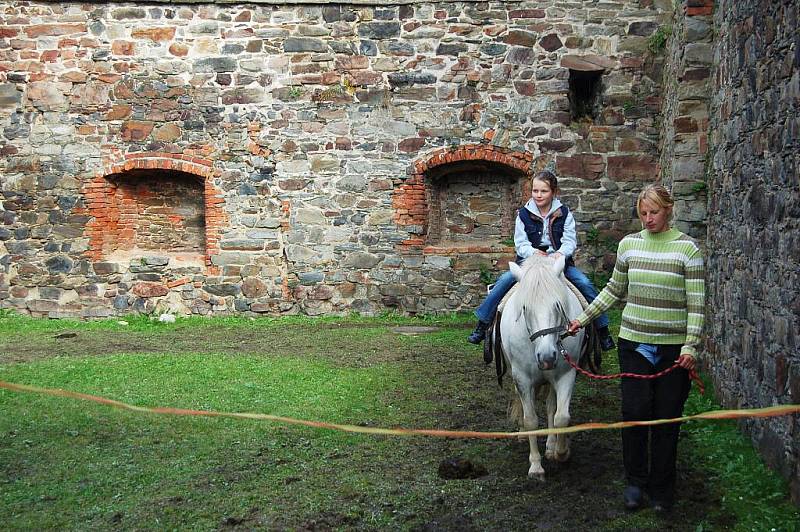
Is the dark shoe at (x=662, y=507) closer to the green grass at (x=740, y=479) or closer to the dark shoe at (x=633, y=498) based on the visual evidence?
the dark shoe at (x=633, y=498)

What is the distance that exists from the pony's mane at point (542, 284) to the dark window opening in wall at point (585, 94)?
7.14m

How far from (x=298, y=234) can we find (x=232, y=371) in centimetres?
387

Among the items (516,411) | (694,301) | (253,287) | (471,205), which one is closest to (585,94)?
A: (471,205)

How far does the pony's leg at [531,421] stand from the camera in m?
5.38

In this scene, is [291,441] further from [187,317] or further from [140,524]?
[187,317]

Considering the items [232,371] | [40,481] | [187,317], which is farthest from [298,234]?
[40,481]

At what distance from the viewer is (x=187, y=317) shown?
484 inches

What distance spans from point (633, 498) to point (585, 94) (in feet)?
27.4

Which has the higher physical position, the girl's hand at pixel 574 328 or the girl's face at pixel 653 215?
the girl's face at pixel 653 215

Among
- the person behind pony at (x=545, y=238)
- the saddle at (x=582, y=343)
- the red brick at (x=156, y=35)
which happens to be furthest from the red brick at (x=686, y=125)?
the red brick at (x=156, y=35)

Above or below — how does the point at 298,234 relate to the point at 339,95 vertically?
below

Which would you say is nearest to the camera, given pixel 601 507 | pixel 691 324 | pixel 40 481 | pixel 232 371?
pixel 691 324

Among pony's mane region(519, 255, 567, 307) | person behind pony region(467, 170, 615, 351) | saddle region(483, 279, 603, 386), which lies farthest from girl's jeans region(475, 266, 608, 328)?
pony's mane region(519, 255, 567, 307)

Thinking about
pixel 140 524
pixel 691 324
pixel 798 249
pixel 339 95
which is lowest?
pixel 140 524
